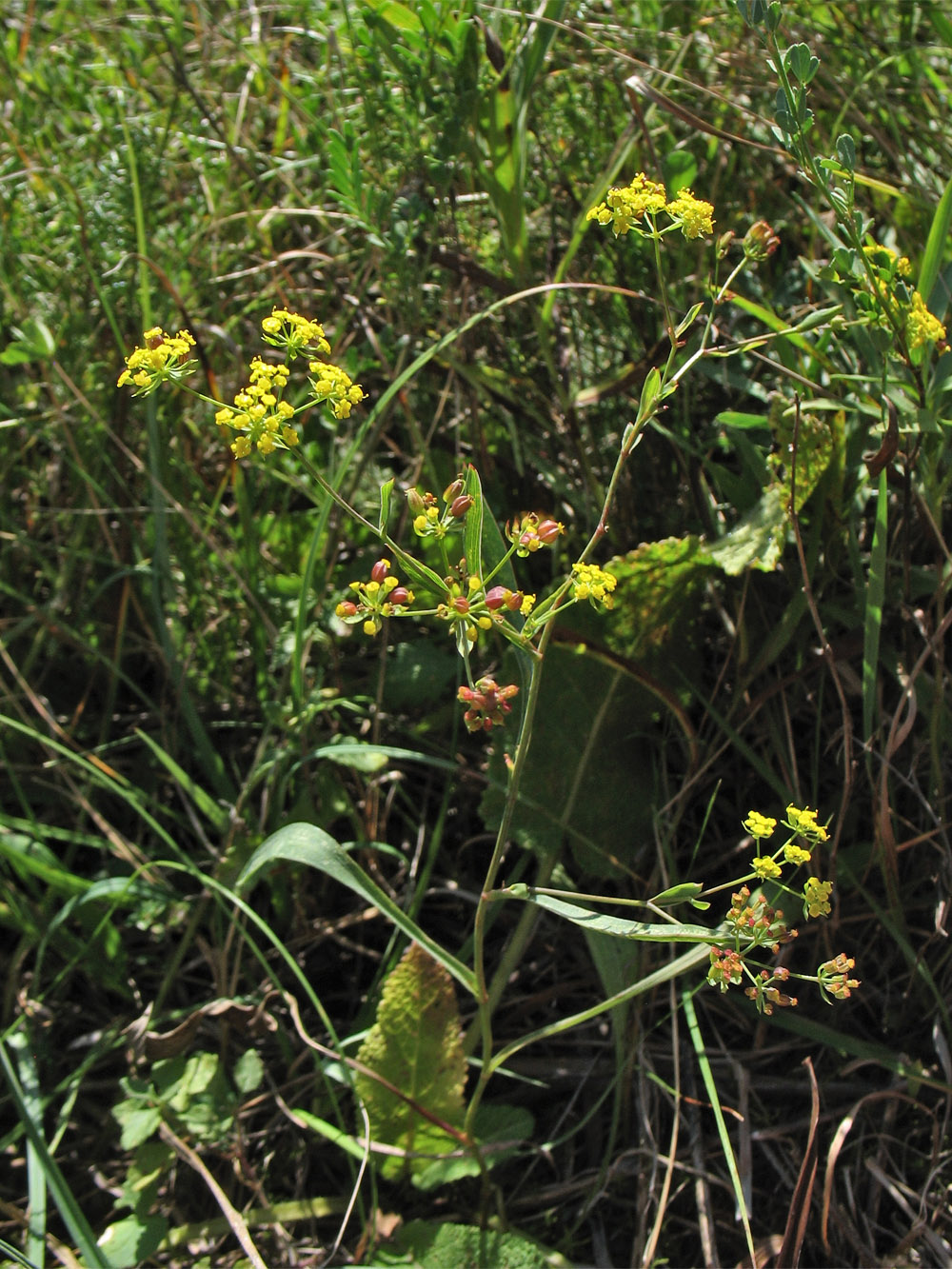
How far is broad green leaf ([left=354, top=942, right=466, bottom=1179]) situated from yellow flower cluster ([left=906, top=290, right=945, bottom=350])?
111 cm

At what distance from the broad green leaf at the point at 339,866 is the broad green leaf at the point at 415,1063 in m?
0.20

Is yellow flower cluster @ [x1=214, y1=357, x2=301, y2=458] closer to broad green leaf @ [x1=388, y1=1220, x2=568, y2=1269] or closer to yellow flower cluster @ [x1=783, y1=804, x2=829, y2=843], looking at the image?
yellow flower cluster @ [x1=783, y1=804, x2=829, y2=843]

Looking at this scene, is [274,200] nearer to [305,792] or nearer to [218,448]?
[218,448]

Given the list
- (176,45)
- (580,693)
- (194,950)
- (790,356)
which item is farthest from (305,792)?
(176,45)

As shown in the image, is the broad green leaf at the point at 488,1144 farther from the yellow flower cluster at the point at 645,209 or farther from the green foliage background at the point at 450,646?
the yellow flower cluster at the point at 645,209

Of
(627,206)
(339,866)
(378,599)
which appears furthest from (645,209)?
(339,866)

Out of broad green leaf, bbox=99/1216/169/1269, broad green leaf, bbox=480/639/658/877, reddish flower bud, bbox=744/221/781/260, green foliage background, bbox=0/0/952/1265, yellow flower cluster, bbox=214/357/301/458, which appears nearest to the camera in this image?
yellow flower cluster, bbox=214/357/301/458

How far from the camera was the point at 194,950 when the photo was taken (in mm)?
1885

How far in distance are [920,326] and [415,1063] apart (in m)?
1.26

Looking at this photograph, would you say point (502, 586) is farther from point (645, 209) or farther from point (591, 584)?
point (645, 209)

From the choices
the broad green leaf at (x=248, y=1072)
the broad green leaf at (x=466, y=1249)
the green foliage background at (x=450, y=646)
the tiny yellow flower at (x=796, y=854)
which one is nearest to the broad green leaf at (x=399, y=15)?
the green foliage background at (x=450, y=646)

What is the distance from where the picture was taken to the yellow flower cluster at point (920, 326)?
134 cm

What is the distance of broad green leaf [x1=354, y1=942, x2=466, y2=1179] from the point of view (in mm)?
1537

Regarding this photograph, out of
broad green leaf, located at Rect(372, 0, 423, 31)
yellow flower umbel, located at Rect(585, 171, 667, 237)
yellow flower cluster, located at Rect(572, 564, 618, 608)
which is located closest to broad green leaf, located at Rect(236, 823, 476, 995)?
yellow flower cluster, located at Rect(572, 564, 618, 608)
